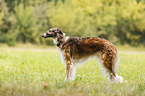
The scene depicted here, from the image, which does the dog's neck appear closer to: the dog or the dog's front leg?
the dog

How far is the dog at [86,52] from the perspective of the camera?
17.6 feet

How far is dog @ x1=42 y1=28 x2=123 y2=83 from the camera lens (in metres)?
5.36

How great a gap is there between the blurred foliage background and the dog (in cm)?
2194

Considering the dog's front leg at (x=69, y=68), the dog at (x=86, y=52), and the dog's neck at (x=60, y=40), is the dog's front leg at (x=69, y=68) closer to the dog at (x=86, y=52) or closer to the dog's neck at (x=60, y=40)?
the dog at (x=86, y=52)

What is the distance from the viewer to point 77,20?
100 feet

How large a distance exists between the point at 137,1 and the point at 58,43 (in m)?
31.7

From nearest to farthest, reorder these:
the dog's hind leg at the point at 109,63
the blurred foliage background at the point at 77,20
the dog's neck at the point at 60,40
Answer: the dog's hind leg at the point at 109,63
the dog's neck at the point at 60,40
the blurred foliage background at the point at 77,20

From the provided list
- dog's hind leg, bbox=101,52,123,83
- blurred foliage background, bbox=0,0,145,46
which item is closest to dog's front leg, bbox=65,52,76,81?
dog's hind leg, bbox=101,52,123,83

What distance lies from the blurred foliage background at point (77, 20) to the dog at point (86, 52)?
864 inches

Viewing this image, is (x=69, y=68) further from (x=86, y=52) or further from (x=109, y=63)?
(x=109, y=63)

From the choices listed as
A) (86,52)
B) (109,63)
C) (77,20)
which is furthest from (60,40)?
(77,20)

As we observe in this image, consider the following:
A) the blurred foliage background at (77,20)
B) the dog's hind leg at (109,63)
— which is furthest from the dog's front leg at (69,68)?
the blurred foliage background at (77,20)

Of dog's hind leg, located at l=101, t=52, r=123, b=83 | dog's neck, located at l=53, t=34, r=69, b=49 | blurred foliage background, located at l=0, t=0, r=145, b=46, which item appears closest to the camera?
dog's hind leg, located at l=101, t=52, r=123, b=83

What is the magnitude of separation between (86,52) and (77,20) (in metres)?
25.5
